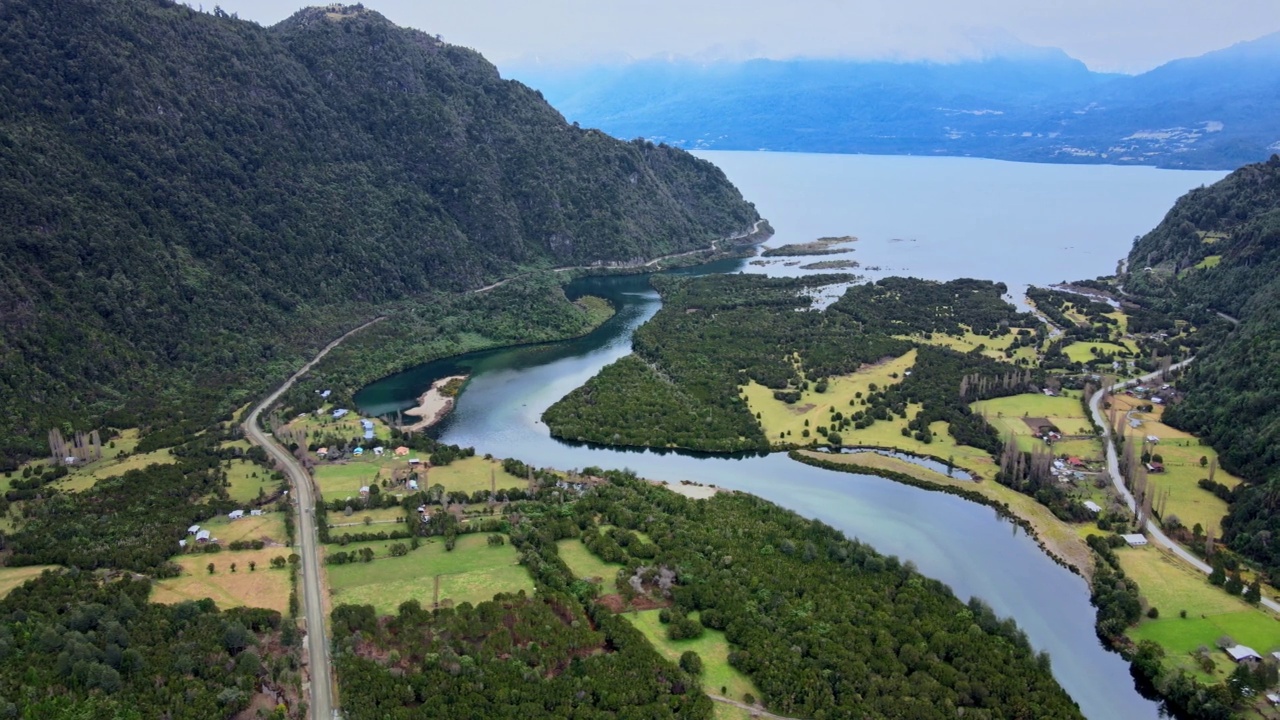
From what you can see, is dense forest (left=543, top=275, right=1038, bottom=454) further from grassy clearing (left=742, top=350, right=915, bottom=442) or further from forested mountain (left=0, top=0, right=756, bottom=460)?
forested mountain (left=0, top=0, right=756, bottom=460)

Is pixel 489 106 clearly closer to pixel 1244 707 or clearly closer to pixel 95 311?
pixel 95 311

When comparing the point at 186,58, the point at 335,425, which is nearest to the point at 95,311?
the point at 335,425

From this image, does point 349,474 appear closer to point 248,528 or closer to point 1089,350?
point 248,528

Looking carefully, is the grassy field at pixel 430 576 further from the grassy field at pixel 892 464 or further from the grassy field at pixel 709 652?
the grassy field at pixel 892 464

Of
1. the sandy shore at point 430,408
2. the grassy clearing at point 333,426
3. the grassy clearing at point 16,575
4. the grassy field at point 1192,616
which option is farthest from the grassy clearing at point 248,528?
the grassy field at point 1192,616

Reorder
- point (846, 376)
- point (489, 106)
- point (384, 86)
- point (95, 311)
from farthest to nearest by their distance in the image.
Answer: point (489, 106), point (384, 86), point (846, 376), point (95, 311)
